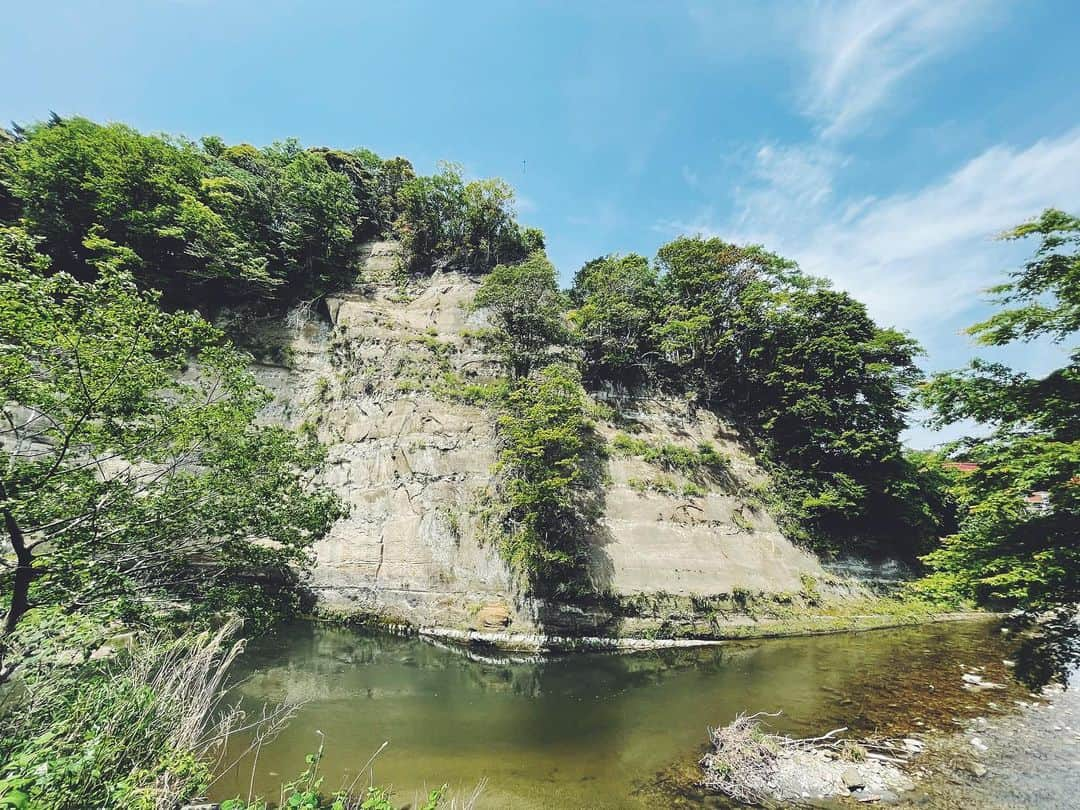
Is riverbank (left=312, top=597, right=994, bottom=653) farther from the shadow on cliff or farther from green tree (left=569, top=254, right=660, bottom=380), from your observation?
green tree (left=569, top=254, right=660, bottom=380)

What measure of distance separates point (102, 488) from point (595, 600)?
1373 cm

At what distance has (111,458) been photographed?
575cm

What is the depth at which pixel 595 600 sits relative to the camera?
589 inches

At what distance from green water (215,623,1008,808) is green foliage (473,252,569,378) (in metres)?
13.7

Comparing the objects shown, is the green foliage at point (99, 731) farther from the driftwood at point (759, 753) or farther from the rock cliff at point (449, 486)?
the rock cliff at point (449, 486)

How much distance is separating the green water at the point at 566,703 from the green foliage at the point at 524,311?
541 inches

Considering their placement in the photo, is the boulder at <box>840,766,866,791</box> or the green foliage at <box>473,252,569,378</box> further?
the green foliage at <box>473,252,569,378</box>

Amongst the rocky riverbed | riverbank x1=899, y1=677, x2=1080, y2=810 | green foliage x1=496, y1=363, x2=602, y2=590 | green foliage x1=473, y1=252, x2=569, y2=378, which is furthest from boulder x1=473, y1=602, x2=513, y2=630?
green foliage x1=473, y1=252, x2=569, y2=378

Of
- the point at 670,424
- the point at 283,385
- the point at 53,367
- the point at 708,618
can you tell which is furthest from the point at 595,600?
the point at 283,385

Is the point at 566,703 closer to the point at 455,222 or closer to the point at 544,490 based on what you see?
the point at 544,490

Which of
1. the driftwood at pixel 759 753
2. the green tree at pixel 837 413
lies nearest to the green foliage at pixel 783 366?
the green tree at pixel 837 413

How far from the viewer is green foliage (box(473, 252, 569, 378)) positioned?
2136 cm

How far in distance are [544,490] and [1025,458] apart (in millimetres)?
11475

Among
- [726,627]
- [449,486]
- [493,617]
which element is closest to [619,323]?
[449,486]
